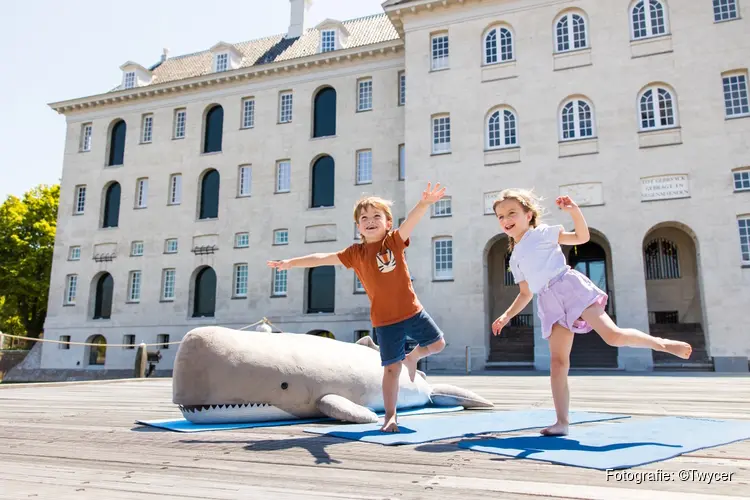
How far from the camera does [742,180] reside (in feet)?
68.1

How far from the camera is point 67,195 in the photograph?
115 feet

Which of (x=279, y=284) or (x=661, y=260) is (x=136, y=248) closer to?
(x=279, y=284)

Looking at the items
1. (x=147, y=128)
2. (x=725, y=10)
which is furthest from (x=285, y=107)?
(x=725, y=10)

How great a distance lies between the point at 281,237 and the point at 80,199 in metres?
14.5

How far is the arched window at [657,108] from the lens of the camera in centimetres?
2191

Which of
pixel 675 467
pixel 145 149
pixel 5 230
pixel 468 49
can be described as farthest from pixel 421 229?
pixel 5 230

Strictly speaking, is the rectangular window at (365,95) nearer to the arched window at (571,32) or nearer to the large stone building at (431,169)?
the large stone building at (431,169)

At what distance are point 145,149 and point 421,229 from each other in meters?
18.8

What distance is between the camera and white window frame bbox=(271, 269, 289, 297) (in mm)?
29103

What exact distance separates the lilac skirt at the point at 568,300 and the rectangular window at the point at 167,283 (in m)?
29.7

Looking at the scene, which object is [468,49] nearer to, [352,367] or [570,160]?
[570,160]

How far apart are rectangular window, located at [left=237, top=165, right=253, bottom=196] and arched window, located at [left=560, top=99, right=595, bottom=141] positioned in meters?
16.4

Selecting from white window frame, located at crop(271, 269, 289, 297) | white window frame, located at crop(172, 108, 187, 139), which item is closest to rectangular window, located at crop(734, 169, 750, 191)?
white window frame, located at crop(271, 269, 289, 297)

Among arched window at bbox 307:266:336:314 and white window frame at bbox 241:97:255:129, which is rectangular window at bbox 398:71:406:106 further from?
arched window at bbox 307:266:336:314
